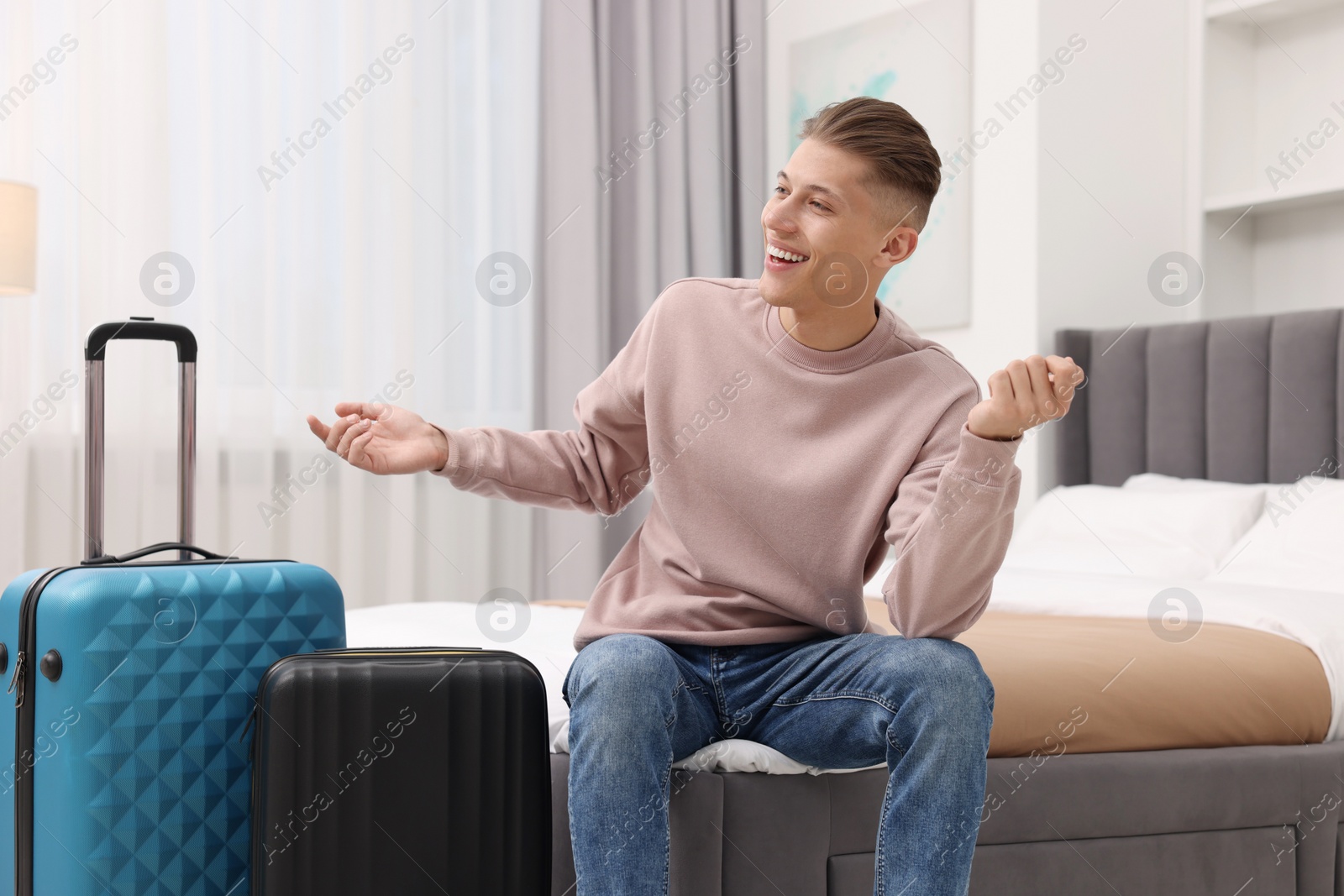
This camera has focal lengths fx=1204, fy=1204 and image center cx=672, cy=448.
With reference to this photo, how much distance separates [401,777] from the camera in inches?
47.1

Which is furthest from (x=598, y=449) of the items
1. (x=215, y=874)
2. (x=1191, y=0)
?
(x=1191, y=0)

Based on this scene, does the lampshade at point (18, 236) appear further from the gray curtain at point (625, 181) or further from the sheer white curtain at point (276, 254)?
the gray curtain at point (625, 181)

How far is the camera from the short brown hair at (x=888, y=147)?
1.41 m

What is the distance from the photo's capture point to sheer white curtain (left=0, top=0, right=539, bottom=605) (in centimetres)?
288

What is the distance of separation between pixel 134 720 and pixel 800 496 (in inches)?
29.3

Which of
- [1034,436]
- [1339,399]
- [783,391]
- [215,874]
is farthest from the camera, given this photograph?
[1034,436]

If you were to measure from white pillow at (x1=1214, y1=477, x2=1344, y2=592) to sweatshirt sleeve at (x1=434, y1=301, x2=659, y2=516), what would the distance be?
4.71 feet

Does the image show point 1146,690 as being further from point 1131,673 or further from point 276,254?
point 276,254

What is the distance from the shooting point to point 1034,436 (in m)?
3.17

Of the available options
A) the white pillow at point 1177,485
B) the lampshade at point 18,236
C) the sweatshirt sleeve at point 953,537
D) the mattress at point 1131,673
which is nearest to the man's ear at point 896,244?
the sweatshirt sleeve at point 953,537

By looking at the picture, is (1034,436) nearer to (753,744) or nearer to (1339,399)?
(1339,399)

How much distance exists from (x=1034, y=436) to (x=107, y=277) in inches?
93.4

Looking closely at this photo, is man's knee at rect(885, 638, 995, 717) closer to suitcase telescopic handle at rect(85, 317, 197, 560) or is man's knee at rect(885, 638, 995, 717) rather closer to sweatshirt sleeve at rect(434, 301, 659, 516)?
sweatshirt sleeve at rect(434, 301, 659, 516)

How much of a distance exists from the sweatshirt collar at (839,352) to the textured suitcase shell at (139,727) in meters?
0.66
